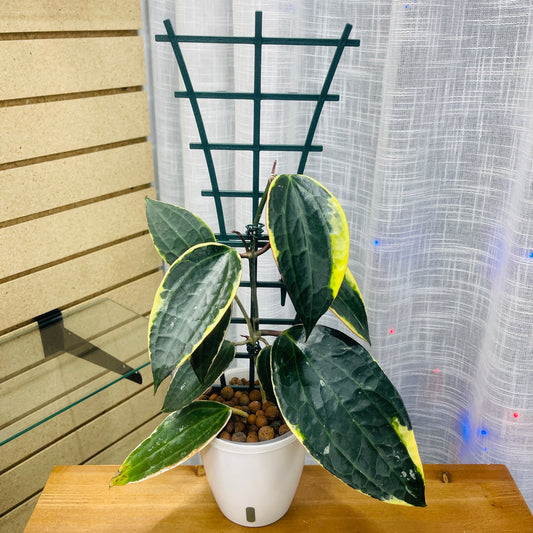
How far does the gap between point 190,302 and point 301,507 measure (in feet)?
1.25

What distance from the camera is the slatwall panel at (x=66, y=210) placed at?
90cm

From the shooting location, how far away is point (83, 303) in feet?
3.68

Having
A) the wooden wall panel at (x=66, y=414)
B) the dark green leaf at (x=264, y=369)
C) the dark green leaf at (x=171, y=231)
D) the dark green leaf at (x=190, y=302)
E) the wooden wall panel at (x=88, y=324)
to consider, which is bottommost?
the wooden wall panel at (x=66, y=414)

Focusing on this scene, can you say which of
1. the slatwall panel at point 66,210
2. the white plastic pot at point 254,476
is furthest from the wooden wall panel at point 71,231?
the white plastic pot at point 254,476

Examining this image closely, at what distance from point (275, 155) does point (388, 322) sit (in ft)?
1.25

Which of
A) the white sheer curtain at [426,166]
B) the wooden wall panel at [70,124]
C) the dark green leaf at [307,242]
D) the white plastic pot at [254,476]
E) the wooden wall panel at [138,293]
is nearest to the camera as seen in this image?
the dark green leaf at [307,242]

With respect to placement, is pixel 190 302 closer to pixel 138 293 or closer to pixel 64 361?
pixel 64 361

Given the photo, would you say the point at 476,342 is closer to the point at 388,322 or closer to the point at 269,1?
the point at 388,322

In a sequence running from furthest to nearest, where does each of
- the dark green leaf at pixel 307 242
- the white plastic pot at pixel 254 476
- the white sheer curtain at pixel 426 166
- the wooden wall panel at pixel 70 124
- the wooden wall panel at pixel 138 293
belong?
1. the wooden wall panel at pixel 138 293
2. the wooden wall panel at pixel 70 124
3. the white sheer curtain at pixel 426 166
4. the white plastic pot at pixel 254 476
5. the dark green leaf at pixel 307 242

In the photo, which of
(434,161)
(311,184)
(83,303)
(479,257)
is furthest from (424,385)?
(83,303)

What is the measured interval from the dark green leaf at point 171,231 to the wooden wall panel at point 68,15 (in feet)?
1.52

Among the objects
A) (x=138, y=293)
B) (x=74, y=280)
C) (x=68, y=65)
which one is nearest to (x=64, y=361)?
(x=74, y=280)

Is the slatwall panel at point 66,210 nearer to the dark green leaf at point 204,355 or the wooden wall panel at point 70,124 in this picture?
the wooden wall panel at point 70,124

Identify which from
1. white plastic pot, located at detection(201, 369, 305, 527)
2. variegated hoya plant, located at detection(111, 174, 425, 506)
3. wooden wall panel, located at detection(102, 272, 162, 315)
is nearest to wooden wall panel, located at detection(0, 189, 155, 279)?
wooden wall panel, located at detection(102, 272, 162, 315)
